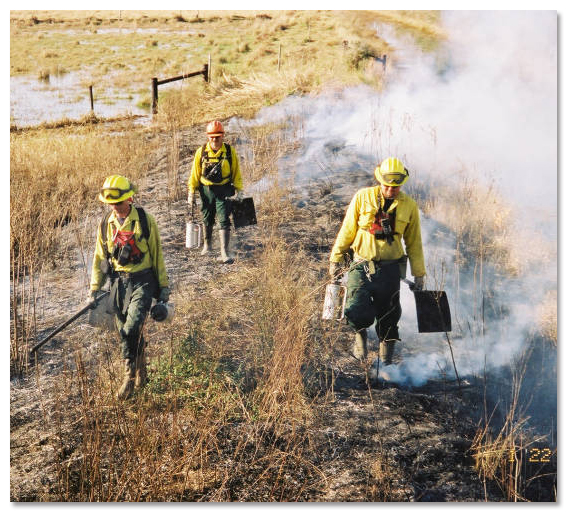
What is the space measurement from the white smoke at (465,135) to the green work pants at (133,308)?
5.81ft

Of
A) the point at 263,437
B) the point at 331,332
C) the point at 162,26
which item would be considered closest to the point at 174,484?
the point at 263,437

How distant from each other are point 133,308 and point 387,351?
1809mm

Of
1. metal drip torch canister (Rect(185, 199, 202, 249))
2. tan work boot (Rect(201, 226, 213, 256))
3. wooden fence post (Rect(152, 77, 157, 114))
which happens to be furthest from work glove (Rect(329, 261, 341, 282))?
wooden fence post (Rect(152, 77, 157, 114))

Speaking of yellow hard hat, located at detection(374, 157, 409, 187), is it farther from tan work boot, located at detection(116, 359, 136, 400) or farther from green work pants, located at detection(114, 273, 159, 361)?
tan work boot, located at detection(116, 359, 136, 400)

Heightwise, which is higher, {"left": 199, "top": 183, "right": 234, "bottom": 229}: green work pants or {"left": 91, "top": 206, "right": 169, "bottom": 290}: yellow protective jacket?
{"left": 199, "top": 183, "right": 234, "bottom": 229}: green work pants

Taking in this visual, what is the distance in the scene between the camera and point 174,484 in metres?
2.90

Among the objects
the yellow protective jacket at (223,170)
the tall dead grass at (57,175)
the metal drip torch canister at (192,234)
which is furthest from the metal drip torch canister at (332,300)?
the tall dead grass at (57,175)

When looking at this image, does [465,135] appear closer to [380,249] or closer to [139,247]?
[380,249]

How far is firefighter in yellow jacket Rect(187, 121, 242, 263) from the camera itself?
4961mm

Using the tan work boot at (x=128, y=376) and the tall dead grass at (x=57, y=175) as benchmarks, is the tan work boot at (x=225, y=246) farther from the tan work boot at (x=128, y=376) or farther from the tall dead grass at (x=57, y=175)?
the tan work boot at (x=128, y=376)

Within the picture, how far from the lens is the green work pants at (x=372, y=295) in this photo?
11.8ft

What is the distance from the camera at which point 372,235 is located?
3502 millimetres
